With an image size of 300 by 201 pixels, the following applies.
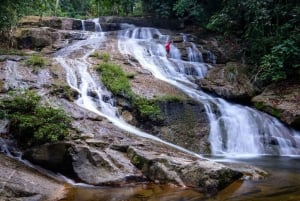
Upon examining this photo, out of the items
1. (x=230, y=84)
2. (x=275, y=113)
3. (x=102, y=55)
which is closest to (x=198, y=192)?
(x=275, y=113)

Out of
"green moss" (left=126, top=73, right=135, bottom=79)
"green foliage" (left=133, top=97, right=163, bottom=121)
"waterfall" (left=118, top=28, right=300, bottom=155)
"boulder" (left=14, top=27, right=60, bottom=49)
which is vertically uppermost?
"boulder" (left=14, top=27, right=60, bottom=49)

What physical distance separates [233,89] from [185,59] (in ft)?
11.4

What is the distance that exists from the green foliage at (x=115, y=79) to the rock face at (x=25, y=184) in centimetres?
487

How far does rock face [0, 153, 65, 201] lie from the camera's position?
6.66 meters

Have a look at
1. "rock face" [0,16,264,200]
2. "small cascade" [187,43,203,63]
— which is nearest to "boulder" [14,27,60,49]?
"rock face" [0,16,264,200]


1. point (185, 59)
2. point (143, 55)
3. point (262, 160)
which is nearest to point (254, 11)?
point (185, 59)

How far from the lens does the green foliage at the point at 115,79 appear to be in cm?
1240

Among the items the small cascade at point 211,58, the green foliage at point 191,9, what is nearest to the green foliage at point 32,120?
the small cascade at point 211,58

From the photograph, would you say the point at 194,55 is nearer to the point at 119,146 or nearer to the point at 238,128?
the point at 238,128

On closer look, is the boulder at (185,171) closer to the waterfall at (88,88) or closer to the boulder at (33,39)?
the waterfall at (88,88)

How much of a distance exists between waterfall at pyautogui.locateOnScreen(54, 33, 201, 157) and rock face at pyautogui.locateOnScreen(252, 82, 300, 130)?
13.4 ft

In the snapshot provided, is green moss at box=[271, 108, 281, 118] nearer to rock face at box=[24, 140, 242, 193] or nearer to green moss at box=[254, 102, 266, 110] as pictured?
green moss at box=[254, 102, 266, 110]

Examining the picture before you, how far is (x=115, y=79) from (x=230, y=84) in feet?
14.5

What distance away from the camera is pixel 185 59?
56.0 ft
